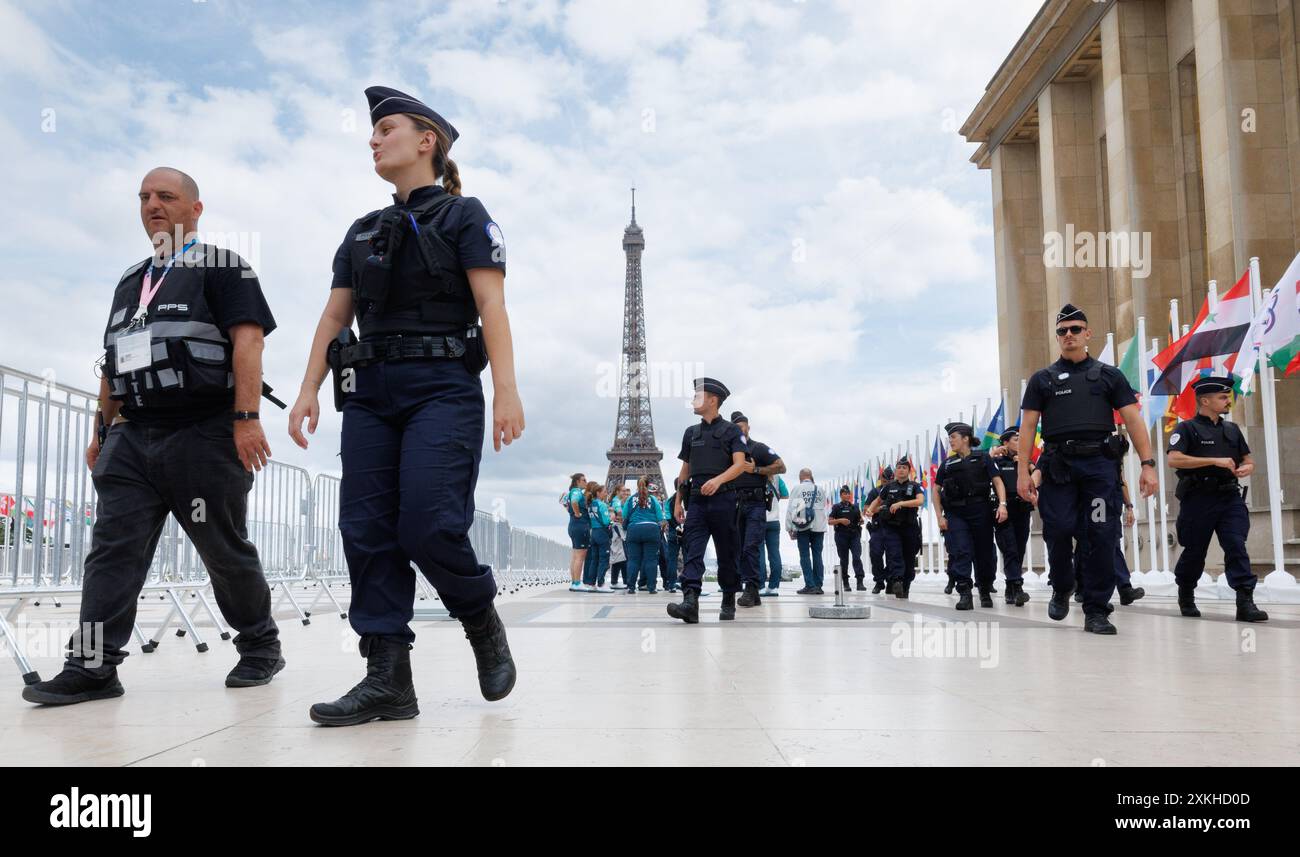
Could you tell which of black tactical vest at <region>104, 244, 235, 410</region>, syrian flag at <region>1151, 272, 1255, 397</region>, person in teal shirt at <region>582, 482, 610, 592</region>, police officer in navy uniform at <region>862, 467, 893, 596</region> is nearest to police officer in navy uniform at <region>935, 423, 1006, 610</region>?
police officer in navy uniform at <region>862, 467, 893, 596</region>

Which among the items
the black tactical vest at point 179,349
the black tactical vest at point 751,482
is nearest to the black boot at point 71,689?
the black tactical vest at point 179,349

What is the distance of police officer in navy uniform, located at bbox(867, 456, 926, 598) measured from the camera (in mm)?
14078

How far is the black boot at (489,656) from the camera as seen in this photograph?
372 cm

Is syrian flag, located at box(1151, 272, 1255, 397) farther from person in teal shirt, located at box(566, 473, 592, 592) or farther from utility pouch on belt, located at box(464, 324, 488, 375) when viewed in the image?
utility pouch on belt, located at box(464, 324, 488, 375)

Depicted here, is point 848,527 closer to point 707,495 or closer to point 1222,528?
point 1222,528

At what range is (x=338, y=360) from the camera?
146 inches

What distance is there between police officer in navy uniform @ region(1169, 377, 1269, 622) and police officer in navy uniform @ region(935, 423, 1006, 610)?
2.31 metres

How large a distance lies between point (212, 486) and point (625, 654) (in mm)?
2429

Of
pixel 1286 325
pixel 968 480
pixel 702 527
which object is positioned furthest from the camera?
pixel 1286 325

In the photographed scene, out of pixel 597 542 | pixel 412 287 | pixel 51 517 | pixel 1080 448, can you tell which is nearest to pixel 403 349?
pixel 412 287

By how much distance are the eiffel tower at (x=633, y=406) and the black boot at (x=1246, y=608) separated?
5567cm

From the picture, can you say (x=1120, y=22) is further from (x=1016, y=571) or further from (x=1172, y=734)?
(x=1172, y=734)

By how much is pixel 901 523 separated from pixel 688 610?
6.62 meters

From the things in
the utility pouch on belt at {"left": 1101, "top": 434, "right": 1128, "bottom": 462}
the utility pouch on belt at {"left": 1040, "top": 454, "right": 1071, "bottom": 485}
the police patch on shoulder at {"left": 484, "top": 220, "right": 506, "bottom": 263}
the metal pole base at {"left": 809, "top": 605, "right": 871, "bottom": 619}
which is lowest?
the metal pole base at {"left": 809, "top": 605, "right": 871, "bottom": 619}
